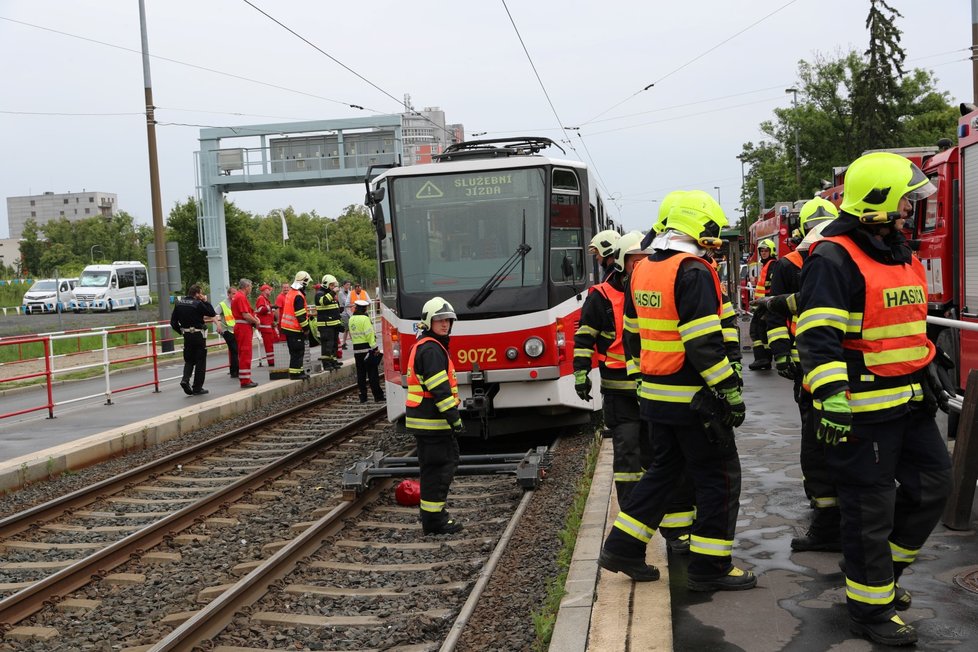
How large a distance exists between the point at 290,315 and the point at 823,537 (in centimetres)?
1323

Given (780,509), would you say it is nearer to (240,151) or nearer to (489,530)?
(489,530)

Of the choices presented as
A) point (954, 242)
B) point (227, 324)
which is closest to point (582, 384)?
point (954, 242)

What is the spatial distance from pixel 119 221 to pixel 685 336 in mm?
107256

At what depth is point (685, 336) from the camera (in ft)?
16.3

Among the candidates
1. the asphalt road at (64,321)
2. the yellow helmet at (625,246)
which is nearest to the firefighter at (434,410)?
the yellow helmet at (625,246)

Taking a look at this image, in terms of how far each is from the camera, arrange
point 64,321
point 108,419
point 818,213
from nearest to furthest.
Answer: point 818,213, point 108,419, point 64,321

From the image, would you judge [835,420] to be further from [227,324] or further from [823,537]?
[227,324]

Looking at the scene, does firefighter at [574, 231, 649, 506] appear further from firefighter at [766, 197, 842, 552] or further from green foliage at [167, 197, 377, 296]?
green foliage at [167, 197, 377, 296]

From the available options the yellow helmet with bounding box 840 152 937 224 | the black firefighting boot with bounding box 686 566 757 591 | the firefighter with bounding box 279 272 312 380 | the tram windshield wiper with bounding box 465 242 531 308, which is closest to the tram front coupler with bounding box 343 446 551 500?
the tram windshield wiper with bounding box 465 242 531 308

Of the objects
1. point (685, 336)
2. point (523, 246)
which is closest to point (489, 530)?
point (685, 336)

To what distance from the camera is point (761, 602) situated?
16.6 feet

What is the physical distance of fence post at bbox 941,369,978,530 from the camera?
239 inches

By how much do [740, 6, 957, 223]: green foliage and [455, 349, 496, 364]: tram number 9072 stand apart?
39487 mm

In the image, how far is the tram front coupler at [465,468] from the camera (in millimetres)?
8820
